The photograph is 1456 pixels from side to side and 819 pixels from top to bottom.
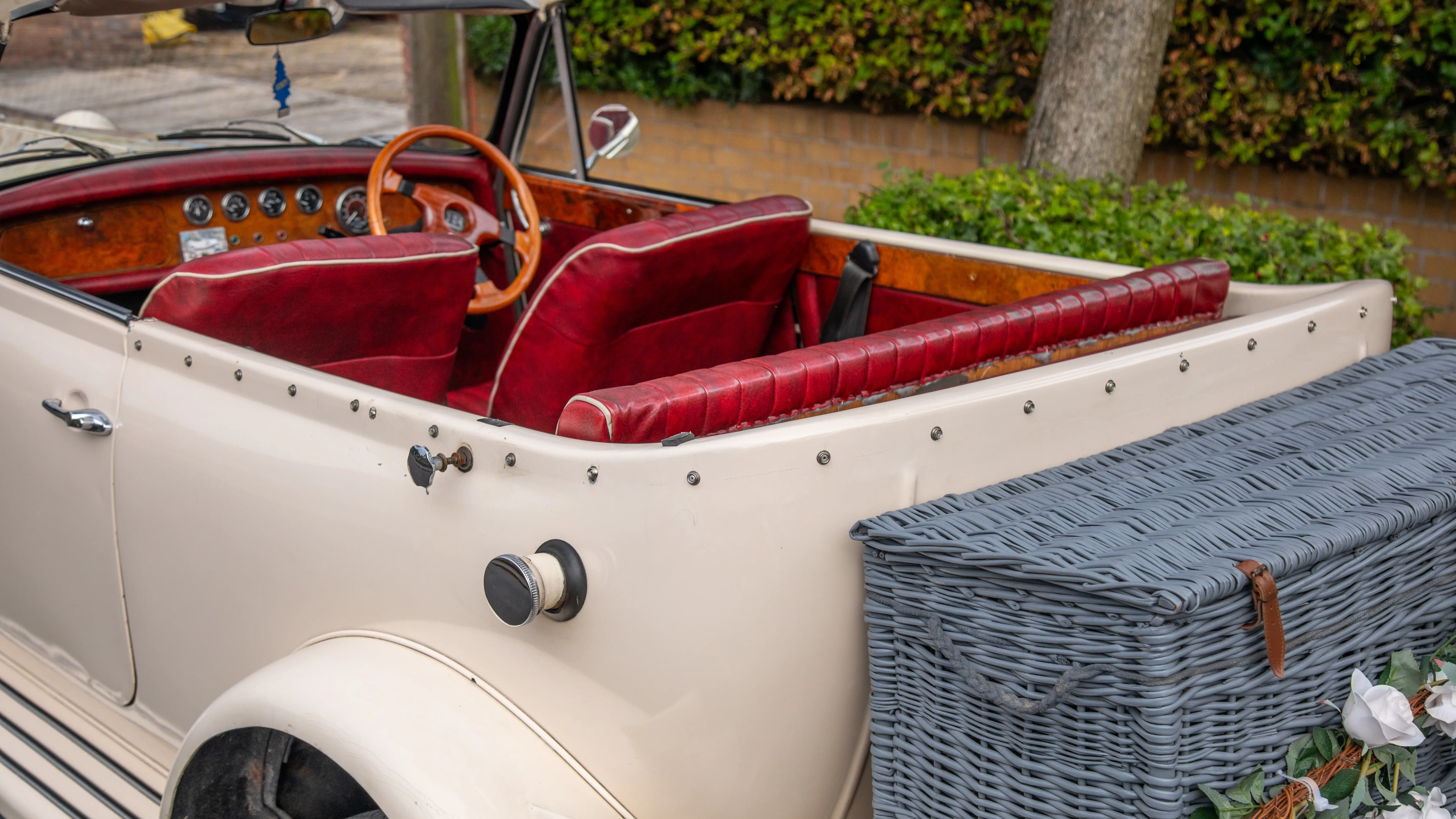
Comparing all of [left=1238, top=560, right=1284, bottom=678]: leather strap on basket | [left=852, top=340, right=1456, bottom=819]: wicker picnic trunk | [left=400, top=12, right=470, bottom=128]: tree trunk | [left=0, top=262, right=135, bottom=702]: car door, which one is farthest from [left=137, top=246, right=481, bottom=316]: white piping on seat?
[left=1238, top=560, right=1284, bottom=678]: leather strap on basket

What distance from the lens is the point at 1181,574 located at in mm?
1267

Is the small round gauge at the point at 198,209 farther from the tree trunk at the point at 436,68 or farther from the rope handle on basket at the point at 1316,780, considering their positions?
the rope handle on basket at the point at 1316,780

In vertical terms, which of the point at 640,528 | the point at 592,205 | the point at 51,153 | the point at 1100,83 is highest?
the point at 1100,83

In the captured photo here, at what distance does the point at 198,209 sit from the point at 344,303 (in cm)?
106

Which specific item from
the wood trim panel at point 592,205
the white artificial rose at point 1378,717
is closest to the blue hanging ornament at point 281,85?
the wood trim panel at point 592,205

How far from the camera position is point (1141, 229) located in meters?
3.59

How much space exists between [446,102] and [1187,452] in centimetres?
365

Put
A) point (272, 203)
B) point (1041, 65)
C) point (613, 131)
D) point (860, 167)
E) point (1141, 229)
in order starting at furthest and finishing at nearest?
1. point (860, 167)
2. point (1041, 65)
3. point (1141, 229)
4. point (613, 131)
5. point (272, 203)

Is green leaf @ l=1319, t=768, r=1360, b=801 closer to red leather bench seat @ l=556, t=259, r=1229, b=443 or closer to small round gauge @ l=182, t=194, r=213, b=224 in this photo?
red leather bench seat @ l=556, t=259, r=1229, b=443

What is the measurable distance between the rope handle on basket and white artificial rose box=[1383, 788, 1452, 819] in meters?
0.07

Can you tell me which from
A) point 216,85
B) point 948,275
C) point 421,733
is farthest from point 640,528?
point 216,85

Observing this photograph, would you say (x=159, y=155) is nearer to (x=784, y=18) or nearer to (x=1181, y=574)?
(x=1181, y=574)

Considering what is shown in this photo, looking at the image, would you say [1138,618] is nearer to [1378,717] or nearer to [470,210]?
[1378,717]

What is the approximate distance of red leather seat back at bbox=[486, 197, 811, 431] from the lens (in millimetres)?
2285
